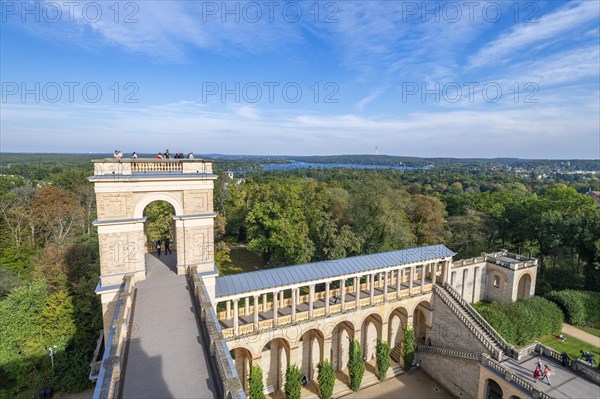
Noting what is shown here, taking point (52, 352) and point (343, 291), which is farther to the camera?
point (343, 291)

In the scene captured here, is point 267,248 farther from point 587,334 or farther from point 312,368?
point 587,334

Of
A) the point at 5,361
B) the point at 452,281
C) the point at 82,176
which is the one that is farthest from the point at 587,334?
the point at 82,176

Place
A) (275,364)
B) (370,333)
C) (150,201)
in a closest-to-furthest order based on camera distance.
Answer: (150,201) → (275,364) → (370,333)

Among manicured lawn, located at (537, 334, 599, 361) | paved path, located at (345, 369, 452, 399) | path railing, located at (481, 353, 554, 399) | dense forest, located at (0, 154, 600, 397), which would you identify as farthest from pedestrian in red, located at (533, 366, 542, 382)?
dense forest, located at (0, 154, 600, 397)

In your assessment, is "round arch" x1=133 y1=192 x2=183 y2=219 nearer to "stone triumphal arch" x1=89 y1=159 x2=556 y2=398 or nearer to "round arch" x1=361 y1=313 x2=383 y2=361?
"stone triumphal arch" x1=89 y1=159 x2=556 y2=398

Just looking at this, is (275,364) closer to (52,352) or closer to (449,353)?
(449,353)

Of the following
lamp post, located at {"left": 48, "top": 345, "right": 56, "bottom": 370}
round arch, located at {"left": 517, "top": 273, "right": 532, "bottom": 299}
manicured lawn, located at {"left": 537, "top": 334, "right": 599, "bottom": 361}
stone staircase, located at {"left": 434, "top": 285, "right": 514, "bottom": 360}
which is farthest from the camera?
round arch, located at {"left": 517, "top": 273, "right": 532, "bottom": 299}

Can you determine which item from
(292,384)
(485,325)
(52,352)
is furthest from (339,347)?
(52,352)
